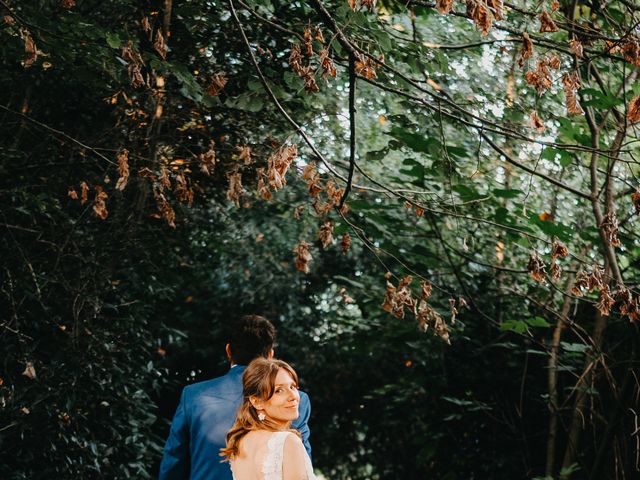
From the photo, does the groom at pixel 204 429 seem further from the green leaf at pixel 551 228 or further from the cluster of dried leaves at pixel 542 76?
the green leaf at pixel 551 228

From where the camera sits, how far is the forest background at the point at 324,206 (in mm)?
4684

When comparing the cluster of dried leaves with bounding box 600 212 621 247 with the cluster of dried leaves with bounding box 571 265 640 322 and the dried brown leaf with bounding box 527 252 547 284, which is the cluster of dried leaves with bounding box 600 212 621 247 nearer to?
the cluster of dried leaves with bounding box 571 265 640 322

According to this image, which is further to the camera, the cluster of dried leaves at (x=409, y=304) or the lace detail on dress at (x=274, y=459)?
the cluster of dried leaves at (x=409, y=304)

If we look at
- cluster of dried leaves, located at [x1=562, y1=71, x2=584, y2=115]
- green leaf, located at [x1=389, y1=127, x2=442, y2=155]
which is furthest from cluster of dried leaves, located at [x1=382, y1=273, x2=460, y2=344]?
cluster of dried leaves, located at [x1=562, y1=71, x2=584, y2=115]

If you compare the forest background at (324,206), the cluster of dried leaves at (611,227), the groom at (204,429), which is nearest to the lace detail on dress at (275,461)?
the groom at (204,429)

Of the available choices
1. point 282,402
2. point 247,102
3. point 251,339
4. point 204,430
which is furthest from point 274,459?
point 247,102

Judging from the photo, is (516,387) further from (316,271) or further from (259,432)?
(259,432)

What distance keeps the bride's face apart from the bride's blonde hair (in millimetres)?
15

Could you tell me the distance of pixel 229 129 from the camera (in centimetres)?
697

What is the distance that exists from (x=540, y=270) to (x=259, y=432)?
1846 mm

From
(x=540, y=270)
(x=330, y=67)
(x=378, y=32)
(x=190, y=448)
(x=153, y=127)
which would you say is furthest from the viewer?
(x=153, y=127)

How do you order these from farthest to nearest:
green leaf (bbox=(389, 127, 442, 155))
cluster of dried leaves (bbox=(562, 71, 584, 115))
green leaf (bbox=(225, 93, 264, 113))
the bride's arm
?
green leaf (bbox=(389, 127, 442, 155)) → green leaf (bbox=(225, 93, 264, 113)) → cluster of dried leaves (bbox=(562, 71, 584, 115)) → the bride's arm

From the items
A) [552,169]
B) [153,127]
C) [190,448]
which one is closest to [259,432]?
[190,448]

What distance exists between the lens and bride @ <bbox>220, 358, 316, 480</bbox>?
2648 millimetres
